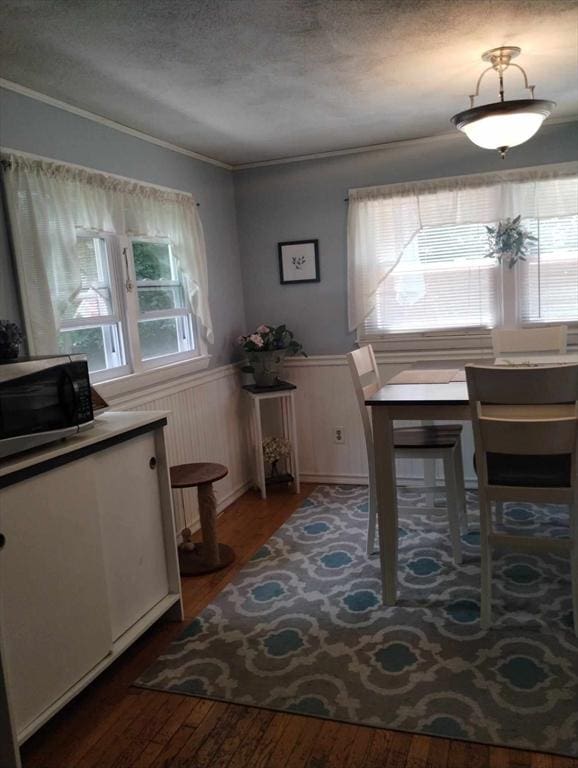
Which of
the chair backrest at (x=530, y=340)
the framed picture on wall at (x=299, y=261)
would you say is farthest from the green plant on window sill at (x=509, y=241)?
the framed picture on wall at (x=299, y=261)

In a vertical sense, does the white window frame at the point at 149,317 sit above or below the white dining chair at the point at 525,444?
above

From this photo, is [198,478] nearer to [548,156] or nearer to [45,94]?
[45,94]

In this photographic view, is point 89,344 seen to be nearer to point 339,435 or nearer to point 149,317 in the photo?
point 149,317

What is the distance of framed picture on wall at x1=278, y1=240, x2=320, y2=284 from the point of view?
4234 mm

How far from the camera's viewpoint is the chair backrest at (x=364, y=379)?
9.54 feet

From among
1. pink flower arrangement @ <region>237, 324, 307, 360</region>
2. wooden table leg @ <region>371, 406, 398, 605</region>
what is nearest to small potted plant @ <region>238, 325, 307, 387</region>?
pink flower arrangement @ <region>237, 324, 307, 360</region>

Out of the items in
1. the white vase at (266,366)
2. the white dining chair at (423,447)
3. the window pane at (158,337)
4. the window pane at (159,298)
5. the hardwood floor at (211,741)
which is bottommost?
the hardwood floor at (211,741)

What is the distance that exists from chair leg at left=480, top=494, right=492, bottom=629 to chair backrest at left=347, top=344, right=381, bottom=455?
2.28 ft

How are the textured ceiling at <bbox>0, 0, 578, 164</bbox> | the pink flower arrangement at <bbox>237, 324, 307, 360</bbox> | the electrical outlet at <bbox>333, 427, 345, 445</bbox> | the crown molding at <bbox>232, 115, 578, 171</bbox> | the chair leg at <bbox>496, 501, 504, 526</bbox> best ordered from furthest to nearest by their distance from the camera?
the electrical outlet at <bbox>333, 427, 345, 445</bbox>, the pink flower arrangement at <bbox>237, 324, 307, 360</bbox>, the crown molding at <bbox>232, 115, 578, 171</bbox>, the chair leg at <bbox>496, 501, 504, 526</bbox>, the textured ceiling at <bbox>0, 0, 578, 164</bbox>

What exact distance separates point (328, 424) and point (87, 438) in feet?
A: 8.07

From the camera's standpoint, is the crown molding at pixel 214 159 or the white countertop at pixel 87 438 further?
the crown molding at pixel 214 159

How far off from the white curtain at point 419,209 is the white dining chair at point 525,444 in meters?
1.77

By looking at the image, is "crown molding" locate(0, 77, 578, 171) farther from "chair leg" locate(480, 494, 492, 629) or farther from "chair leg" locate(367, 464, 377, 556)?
"chair leg" locate(480, 494, 492, 629)

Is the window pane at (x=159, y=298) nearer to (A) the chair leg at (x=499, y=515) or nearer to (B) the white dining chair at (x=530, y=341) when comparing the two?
(B) the white dining chair at (x=530, y=341)
